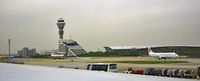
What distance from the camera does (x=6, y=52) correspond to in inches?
211

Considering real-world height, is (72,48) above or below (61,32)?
below

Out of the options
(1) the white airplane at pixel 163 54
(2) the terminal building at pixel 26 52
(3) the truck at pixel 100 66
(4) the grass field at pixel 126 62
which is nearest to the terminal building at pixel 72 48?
(4) the grass field at pixel 126 62

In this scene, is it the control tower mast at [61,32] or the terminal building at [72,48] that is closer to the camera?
the terminal building at [72,48]

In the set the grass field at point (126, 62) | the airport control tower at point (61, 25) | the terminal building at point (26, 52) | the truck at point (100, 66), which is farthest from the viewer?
the terminal building at point (26, 52)

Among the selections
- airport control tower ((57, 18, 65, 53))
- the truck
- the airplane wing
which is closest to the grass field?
the truck

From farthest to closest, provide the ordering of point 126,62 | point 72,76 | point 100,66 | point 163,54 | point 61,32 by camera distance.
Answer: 1. point 61,32
2. point 100,66
3. point 126,62
4. point 163,54
5. point 72,76

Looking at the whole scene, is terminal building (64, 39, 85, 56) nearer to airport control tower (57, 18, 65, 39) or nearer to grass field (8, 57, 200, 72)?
grass field (8, 57, 200, 72)

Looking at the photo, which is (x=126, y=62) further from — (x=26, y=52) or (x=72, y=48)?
(x=26, y=52)

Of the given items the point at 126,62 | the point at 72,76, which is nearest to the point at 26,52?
the point at 126,62

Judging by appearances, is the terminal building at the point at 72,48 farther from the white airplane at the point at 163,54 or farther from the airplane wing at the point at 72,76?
the airplane wing at the point at 72,76

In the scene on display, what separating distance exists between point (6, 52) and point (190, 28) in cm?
315

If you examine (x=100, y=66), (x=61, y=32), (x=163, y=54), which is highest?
(x=61, y=32)

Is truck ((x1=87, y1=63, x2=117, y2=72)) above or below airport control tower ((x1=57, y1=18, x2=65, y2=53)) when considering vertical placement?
below

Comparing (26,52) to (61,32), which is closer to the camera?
(61,32)
